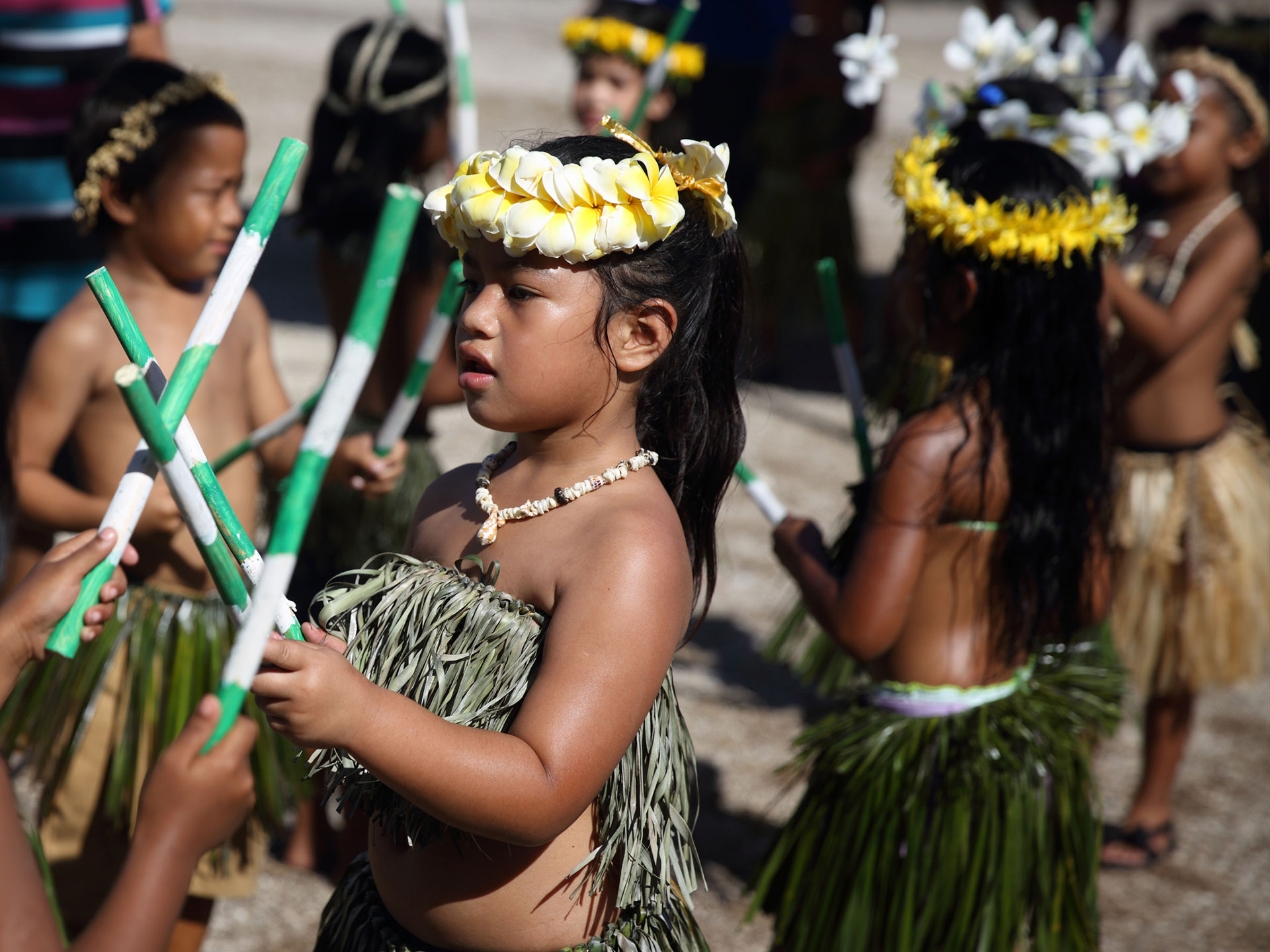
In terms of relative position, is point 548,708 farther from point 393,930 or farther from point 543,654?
point 393,930

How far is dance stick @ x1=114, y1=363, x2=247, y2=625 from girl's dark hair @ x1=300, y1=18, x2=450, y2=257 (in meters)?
2.10

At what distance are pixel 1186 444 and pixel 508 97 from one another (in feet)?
33.0

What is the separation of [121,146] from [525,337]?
138cm

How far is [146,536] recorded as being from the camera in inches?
90.4

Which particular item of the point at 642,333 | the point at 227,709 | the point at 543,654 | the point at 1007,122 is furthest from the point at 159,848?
the point at 1007,122

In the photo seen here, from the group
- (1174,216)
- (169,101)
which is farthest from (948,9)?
(169,101)

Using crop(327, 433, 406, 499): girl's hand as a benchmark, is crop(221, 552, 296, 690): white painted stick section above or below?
above

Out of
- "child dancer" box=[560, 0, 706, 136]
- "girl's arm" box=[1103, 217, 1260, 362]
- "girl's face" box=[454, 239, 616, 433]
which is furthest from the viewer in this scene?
"child dancer" box=[560, 0, 706, 136]

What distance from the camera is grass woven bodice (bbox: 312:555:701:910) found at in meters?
1.45

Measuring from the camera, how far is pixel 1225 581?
11.0 feet

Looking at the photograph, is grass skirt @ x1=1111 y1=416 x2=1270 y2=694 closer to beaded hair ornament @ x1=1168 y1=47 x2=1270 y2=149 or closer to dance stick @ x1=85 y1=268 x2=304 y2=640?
beaded hair ornament @ x1=1168 y1=47 x2=1270 y2=149

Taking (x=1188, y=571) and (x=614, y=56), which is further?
(x=614, y=56)

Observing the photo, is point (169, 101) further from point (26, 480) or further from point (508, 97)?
point (508, 97)

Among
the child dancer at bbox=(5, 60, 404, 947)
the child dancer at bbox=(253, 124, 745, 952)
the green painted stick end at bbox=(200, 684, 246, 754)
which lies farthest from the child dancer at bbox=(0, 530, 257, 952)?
the child dancer at bbox=(5, 60, 404, 947)
